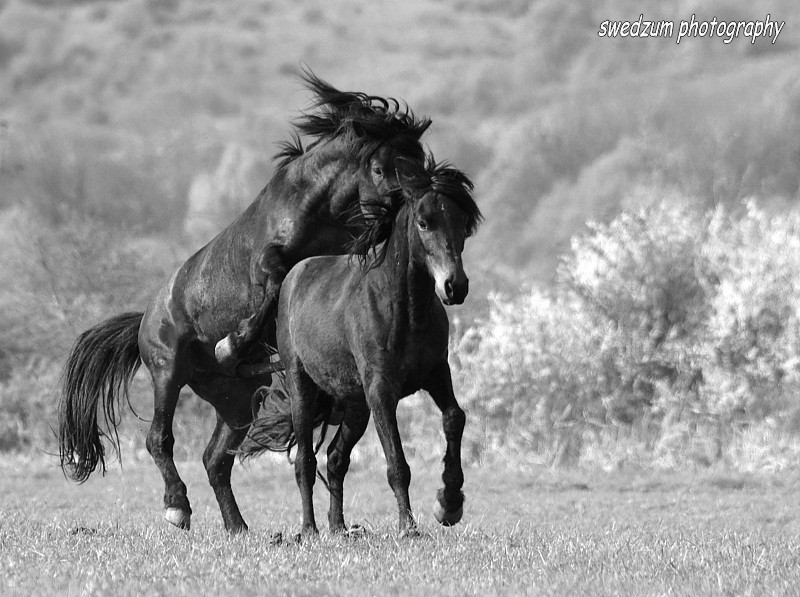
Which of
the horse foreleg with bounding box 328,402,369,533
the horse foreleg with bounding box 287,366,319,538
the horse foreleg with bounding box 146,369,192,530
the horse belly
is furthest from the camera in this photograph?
the horse foreleg with bounding box 146,369,192,530

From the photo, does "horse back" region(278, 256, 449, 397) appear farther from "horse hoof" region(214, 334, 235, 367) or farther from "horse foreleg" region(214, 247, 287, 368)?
"horse hoof" region(214, 334, 235, 367)

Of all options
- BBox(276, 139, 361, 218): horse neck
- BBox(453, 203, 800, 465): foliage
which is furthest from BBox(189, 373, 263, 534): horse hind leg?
BBox(453, 203, 800, 465): foliage

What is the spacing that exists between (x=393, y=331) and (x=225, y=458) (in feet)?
10.5

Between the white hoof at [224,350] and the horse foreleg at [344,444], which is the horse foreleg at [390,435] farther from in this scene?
the white hoof at [224,350]

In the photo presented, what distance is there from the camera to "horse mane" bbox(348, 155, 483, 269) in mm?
6910

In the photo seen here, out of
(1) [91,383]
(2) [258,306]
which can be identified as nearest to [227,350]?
(2) [258,306]

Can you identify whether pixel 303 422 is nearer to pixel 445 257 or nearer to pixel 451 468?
pixel 451 468

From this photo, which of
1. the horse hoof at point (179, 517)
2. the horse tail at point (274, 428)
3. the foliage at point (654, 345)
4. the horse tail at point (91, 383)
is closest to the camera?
the horse tail at point (274, 428)

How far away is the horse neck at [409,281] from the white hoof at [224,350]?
6.10 ft

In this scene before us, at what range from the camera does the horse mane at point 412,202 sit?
6910 millimetres

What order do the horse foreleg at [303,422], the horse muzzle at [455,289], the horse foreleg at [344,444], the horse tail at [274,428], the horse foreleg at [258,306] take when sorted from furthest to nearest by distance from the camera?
the horse tail at [274,428]
the horse foreleg at [258,306]
the horse foreleg at [303,422]
the horse foreleg at [344,444]
the horse muzzle at [455,289]

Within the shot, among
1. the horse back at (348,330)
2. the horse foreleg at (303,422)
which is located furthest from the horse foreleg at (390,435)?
the horse foreleg at (303,422)

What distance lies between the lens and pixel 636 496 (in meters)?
14.1

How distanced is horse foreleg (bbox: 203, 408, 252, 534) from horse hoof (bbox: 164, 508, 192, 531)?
0.31 m
